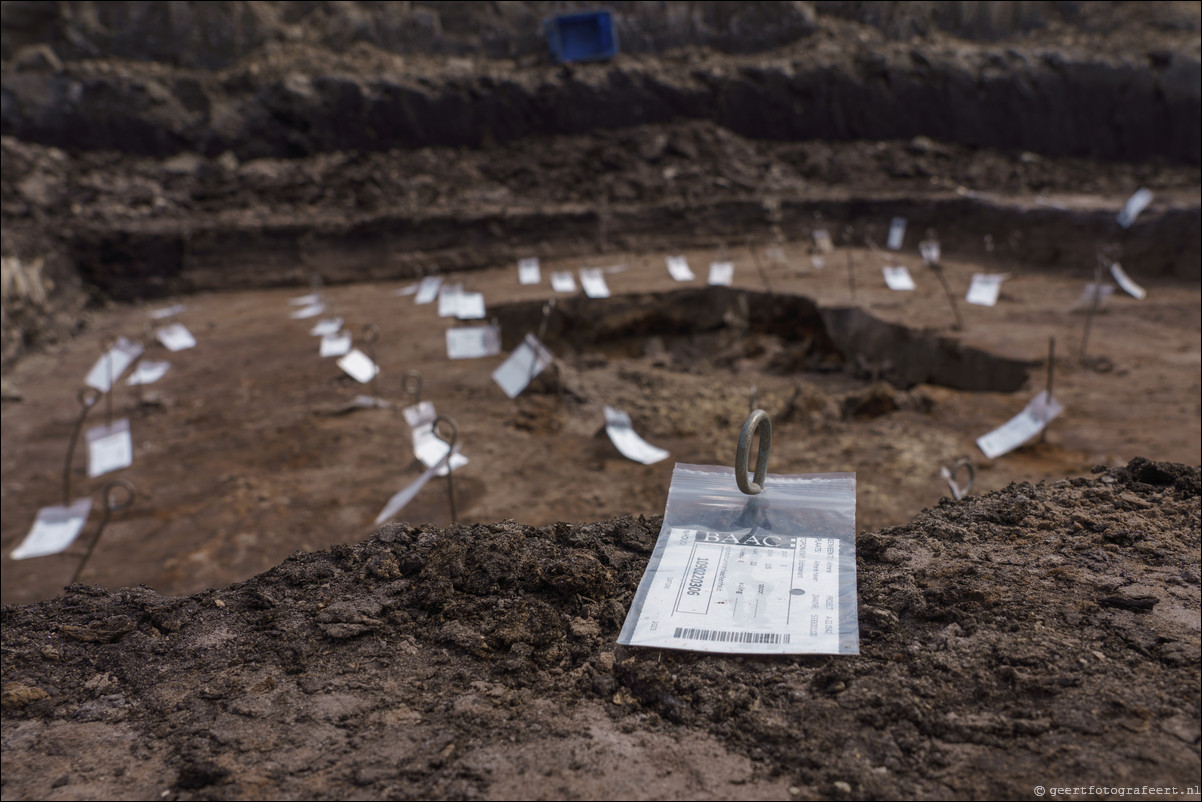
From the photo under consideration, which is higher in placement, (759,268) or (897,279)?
(897,279)

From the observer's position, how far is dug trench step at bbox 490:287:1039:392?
30.7 ft

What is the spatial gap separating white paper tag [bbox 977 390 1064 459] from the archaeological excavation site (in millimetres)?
57

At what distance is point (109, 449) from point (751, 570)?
501 centimetres

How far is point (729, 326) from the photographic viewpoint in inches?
451

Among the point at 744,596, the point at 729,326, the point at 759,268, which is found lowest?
the point at 729,326

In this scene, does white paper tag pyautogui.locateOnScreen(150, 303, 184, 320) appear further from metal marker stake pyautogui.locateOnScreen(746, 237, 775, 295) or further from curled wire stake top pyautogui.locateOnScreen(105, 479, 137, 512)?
metal marker stake pyautogui.locateOnScreen(746, 237, 775, 295)

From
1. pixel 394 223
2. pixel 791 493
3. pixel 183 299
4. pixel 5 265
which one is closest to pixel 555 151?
pixel 394 223

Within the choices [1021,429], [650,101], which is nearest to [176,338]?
[1021,429]

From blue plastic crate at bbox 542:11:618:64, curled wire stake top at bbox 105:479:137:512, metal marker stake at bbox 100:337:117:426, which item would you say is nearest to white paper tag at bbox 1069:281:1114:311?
curled wire stake top at bbox 105:479:137:512

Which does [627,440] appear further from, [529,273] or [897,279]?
[897,279]

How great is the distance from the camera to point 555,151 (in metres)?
16.9

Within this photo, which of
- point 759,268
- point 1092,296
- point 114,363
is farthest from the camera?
point 759,268

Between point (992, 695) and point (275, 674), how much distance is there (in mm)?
1636

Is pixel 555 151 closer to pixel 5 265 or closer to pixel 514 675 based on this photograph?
pixel 5 265
